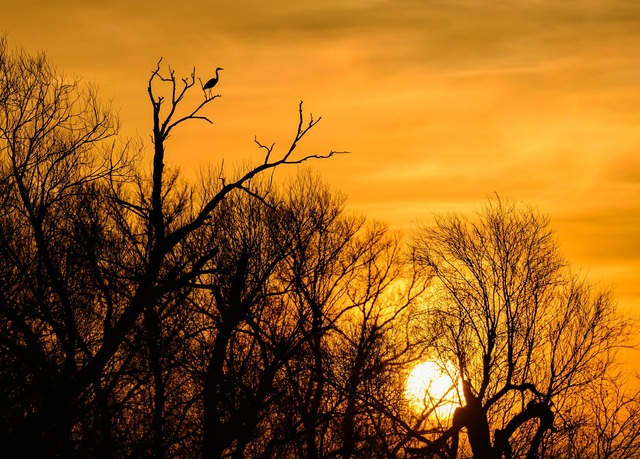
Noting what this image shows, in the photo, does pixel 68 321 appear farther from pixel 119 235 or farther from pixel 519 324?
pixel 519 324

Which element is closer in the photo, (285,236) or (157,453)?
(157,453)

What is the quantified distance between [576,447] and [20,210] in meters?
18.6

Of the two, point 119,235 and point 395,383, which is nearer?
point 119,235

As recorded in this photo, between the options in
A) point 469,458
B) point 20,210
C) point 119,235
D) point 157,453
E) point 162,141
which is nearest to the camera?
point 162,141

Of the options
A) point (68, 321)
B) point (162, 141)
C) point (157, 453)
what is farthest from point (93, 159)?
point (162, 141)

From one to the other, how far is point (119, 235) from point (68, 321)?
371 inches

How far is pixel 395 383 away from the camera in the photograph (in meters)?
27.9

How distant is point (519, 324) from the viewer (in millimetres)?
29781

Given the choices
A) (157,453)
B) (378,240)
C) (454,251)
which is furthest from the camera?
(378,240)

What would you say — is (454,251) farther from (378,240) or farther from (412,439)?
(412,439)

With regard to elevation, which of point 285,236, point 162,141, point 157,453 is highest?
point 285,236

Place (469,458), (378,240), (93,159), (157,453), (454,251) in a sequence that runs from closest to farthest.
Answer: (157,453)
(93,159)
(469,458)
(454,251)
(378,240)

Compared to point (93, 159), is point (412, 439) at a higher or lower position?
lower

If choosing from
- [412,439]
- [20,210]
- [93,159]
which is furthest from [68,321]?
[412,439]
